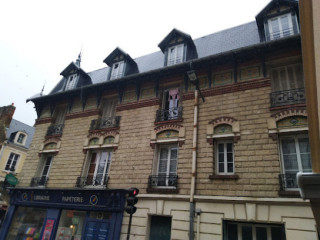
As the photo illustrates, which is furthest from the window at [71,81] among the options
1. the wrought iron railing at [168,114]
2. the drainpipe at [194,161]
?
the drainpipe at [194,161]

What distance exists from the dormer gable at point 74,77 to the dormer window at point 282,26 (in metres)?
10.2

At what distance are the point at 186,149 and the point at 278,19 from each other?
6571mm

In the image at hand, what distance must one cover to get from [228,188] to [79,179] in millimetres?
6774

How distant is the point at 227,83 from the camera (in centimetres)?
954

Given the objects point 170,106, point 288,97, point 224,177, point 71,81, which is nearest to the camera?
point 224,177

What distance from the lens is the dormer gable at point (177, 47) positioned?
11281 mm

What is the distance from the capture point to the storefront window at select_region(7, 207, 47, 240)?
1077 centimetres

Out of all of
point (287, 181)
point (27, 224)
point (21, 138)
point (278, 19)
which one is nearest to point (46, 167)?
point (27, 224)

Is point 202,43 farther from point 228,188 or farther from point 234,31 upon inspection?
point 228,188

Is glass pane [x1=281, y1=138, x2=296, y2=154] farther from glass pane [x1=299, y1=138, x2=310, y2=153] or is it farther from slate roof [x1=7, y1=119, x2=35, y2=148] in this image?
slate roof [x1=7, y1=119, x2=35, y2=148]

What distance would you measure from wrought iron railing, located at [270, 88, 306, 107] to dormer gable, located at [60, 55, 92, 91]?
34.3ft

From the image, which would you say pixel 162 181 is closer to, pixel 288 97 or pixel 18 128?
pixel 288 97

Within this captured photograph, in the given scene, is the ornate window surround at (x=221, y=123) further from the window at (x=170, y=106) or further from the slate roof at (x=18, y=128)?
the slate roof at (x=18, y=128)

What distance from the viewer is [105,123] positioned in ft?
38.6
